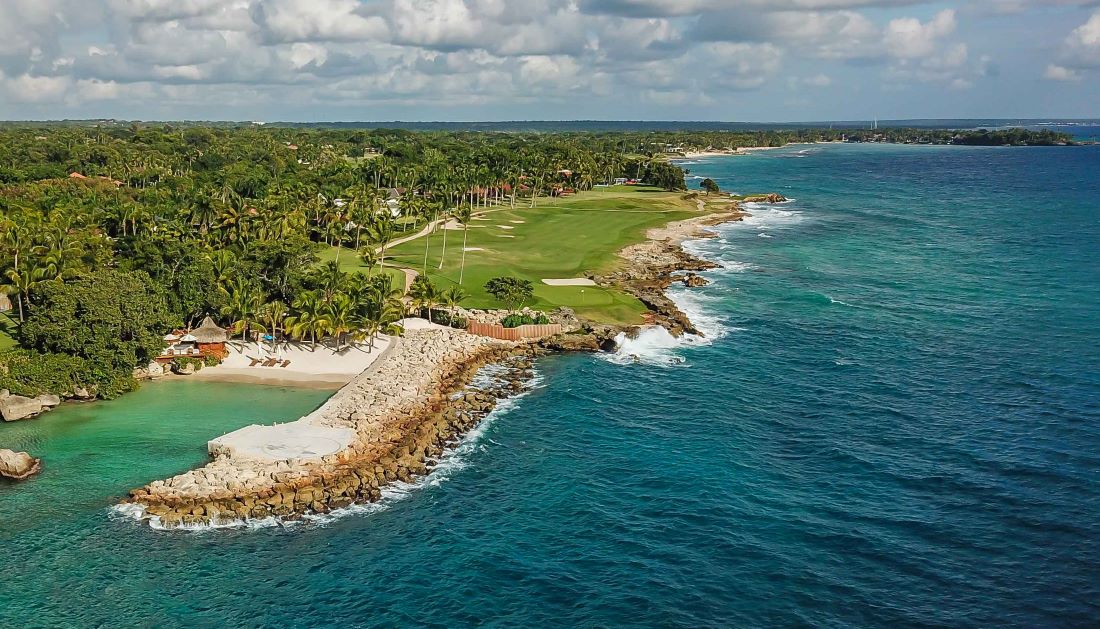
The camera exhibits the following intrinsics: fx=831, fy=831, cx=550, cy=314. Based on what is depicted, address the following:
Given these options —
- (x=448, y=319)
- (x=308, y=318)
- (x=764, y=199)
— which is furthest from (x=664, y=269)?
(x=764, y=199)

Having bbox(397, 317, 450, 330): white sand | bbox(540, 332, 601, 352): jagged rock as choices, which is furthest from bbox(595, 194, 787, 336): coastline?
bbox(397, 317, 450, 330): white sand

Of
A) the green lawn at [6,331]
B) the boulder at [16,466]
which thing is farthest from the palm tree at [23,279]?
the boulder at [16,466]

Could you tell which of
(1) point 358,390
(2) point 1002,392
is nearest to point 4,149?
(1) point 358,390

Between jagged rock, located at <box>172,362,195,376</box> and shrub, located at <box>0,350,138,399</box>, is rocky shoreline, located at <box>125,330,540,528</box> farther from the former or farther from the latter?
shrub, located at <box>0,350,138,399</box>

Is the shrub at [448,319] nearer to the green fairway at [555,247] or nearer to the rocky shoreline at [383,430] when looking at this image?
the rocky shoreline at [383,430]

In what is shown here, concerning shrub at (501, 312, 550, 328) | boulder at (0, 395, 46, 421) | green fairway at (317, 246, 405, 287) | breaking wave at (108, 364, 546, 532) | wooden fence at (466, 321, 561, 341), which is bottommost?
breaking wave at (108, 364, 546, 532)

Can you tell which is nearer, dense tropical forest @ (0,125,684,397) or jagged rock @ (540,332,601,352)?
dense tropical forest @ (0,125,684,397)

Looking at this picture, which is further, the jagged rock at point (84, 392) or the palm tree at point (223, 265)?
the palm tree at point (223, 265)
